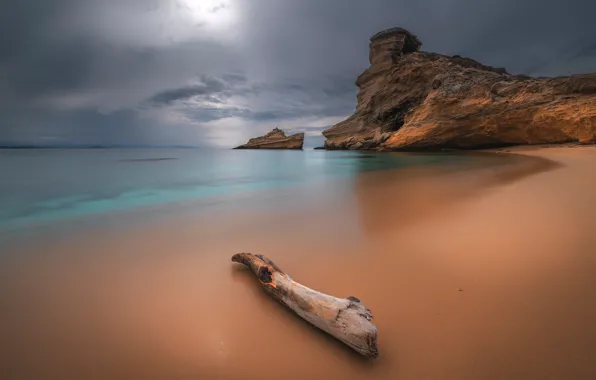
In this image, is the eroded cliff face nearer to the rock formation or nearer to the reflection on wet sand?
the reflection on wet sand

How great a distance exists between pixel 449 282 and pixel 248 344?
150cm

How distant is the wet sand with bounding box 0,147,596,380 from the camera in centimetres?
120

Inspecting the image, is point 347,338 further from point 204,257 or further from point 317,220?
point 317,220

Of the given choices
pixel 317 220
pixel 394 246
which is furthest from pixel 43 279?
pixel 394 246

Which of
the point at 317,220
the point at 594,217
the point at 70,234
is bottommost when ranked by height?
the point at 70,234

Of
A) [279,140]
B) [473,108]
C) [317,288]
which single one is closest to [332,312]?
[317,288]

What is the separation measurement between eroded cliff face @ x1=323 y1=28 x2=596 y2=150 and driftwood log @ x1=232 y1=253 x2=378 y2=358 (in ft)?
62.3

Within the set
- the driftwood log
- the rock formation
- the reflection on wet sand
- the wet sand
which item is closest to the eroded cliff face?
the reflection on wet sand

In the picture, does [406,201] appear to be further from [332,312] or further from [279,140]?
[279,140]

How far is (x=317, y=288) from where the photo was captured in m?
1.87

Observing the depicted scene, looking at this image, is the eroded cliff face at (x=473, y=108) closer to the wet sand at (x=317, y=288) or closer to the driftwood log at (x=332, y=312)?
the wet sand at (x=317, y=288)

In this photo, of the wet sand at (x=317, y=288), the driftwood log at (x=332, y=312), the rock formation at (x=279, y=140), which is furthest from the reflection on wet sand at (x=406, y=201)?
the rock formation at (x=279, y=140)

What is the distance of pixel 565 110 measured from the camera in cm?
1328

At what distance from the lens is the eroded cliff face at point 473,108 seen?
44.5 feet
